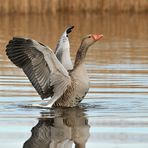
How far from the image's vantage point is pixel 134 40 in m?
21.2

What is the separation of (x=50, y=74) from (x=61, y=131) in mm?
1995

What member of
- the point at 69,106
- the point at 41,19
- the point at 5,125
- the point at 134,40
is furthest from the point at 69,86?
the point at 41,19

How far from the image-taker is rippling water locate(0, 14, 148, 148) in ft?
27.6

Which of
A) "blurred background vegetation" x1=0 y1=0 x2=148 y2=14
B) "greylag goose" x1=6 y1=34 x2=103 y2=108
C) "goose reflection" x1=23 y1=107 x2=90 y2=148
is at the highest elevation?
"blurred background vegetation" x1=0 y1=0 x2=148 y2=14

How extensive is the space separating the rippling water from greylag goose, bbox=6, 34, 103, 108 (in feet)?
0.71

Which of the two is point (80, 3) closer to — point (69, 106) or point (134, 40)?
point (134, 40)

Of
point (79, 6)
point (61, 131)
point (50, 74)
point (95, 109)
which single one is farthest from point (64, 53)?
point (79, 6)

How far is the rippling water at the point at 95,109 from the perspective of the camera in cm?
842

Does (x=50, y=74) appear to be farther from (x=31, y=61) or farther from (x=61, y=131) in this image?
(x=61, y=131)

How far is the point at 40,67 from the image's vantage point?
1091 centimetres

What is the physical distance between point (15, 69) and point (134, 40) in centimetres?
688

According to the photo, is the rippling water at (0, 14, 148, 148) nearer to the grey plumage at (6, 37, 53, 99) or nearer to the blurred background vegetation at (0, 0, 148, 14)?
the grey plumage at (6, 37, 53, 99)

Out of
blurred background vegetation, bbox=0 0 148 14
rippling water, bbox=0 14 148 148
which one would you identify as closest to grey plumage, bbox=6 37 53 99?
rippling water, bbox=0 14 148 148

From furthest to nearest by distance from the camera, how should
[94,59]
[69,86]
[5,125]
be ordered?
[94,59] → [69,86] → [5,125]
